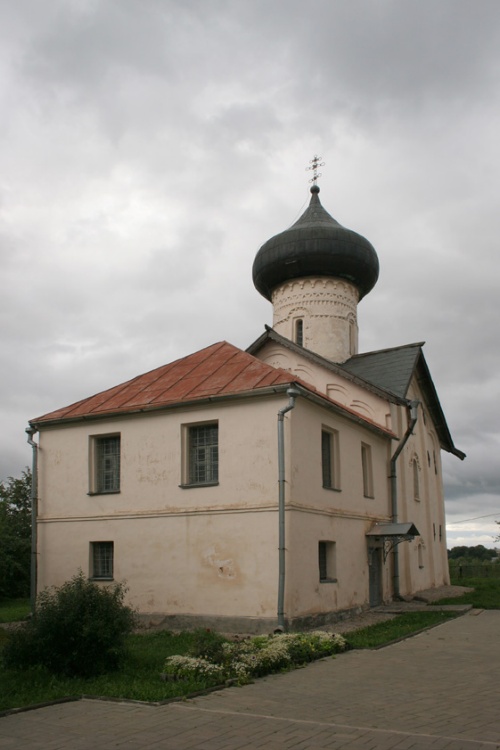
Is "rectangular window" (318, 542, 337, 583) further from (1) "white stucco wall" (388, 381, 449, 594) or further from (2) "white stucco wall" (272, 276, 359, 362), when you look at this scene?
(2) "white stucco wall" (272, 276, 359, 362)

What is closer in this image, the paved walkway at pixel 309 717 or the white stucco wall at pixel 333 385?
the paved walkway at pixel 309 717

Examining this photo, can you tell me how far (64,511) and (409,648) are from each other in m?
8.56

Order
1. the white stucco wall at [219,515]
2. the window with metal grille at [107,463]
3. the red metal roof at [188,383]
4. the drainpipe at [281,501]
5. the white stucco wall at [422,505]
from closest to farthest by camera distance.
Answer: the drainpipe at [281,501] < the white stucco wall at [219,515] < the red metal roof at [188,383] < the window with metal grille at [107,463] < the white stucco wall at [422,505]

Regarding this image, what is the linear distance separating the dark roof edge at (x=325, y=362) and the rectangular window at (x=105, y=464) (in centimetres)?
648

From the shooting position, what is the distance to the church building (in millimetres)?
13867

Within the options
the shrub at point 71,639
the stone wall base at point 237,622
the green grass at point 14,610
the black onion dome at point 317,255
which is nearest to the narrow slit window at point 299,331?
the black onion dome at point 317,255

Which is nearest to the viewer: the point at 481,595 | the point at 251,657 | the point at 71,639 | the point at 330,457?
the point at 71,639

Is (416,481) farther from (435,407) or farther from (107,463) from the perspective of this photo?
(107,463)

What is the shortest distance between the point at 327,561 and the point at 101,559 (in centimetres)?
500

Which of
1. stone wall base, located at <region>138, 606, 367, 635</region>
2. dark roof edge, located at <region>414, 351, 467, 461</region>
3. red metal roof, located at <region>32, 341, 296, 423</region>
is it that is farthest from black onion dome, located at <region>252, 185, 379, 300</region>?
stone wall base, located at <region>138, 606, 367, 635</region>

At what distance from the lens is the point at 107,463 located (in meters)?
16.5

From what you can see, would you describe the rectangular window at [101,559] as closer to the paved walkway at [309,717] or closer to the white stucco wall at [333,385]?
the white stucco wall at [333,385]

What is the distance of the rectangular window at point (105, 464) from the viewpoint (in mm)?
16375

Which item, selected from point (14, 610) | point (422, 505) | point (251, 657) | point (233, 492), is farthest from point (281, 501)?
point (422, 505)
